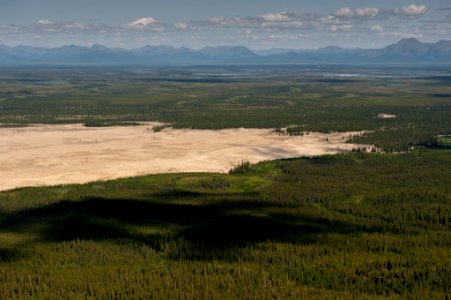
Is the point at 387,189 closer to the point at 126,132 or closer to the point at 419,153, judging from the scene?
the point at 419,153

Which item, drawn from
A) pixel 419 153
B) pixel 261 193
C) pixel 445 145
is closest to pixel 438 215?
pixel 261 193

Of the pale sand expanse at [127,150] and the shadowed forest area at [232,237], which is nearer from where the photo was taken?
the shadowed forest area at [232,237]

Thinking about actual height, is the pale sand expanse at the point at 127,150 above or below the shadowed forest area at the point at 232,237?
below

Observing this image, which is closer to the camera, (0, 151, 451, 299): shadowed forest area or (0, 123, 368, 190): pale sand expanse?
(0, 151, 451, 299): shadowed forest area

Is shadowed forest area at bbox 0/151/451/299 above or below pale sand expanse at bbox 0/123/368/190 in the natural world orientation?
above

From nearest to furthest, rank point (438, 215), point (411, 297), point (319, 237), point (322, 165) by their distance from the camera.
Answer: point (411, 297)
point (319, 237)
point (438, 215)
point (322, 165)
